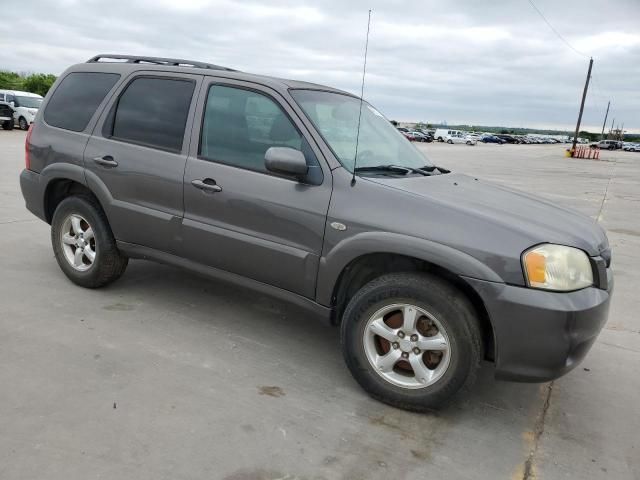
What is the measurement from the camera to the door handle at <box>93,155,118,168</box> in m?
4.15

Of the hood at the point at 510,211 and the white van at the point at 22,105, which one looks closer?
the hood at the point at 510,211

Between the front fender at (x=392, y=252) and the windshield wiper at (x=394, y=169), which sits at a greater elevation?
the windshield wiper at (x=394, y=169)

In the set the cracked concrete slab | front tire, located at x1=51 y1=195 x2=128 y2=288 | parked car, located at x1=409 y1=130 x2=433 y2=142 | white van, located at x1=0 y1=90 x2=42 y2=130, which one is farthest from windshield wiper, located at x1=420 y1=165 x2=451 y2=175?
parked car, located at x1=409 y1=130 x2=433 y2=142

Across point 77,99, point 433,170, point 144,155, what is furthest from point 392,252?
point 77,99

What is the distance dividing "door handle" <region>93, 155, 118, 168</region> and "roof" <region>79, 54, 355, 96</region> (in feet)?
2.38

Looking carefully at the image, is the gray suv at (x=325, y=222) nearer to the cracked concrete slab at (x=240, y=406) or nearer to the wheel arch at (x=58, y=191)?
the wheel arch at (x=58, y=191)

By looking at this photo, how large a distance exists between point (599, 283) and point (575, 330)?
0.38 m

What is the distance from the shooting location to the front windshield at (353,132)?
11.5 ft

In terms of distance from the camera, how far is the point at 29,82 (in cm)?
4400

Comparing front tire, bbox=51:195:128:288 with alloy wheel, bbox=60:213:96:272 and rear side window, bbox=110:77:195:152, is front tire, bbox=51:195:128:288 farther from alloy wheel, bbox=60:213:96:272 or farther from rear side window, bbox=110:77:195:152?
rear side window, bbox=110:77:195:152

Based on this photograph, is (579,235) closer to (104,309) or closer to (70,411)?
(70,411)

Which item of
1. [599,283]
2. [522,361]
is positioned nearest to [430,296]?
[522,361]

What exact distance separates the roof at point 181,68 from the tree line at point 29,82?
141ft

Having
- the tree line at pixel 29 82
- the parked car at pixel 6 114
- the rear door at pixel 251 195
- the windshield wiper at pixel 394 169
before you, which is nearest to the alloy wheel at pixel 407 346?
the rear door at pixel 251 195
